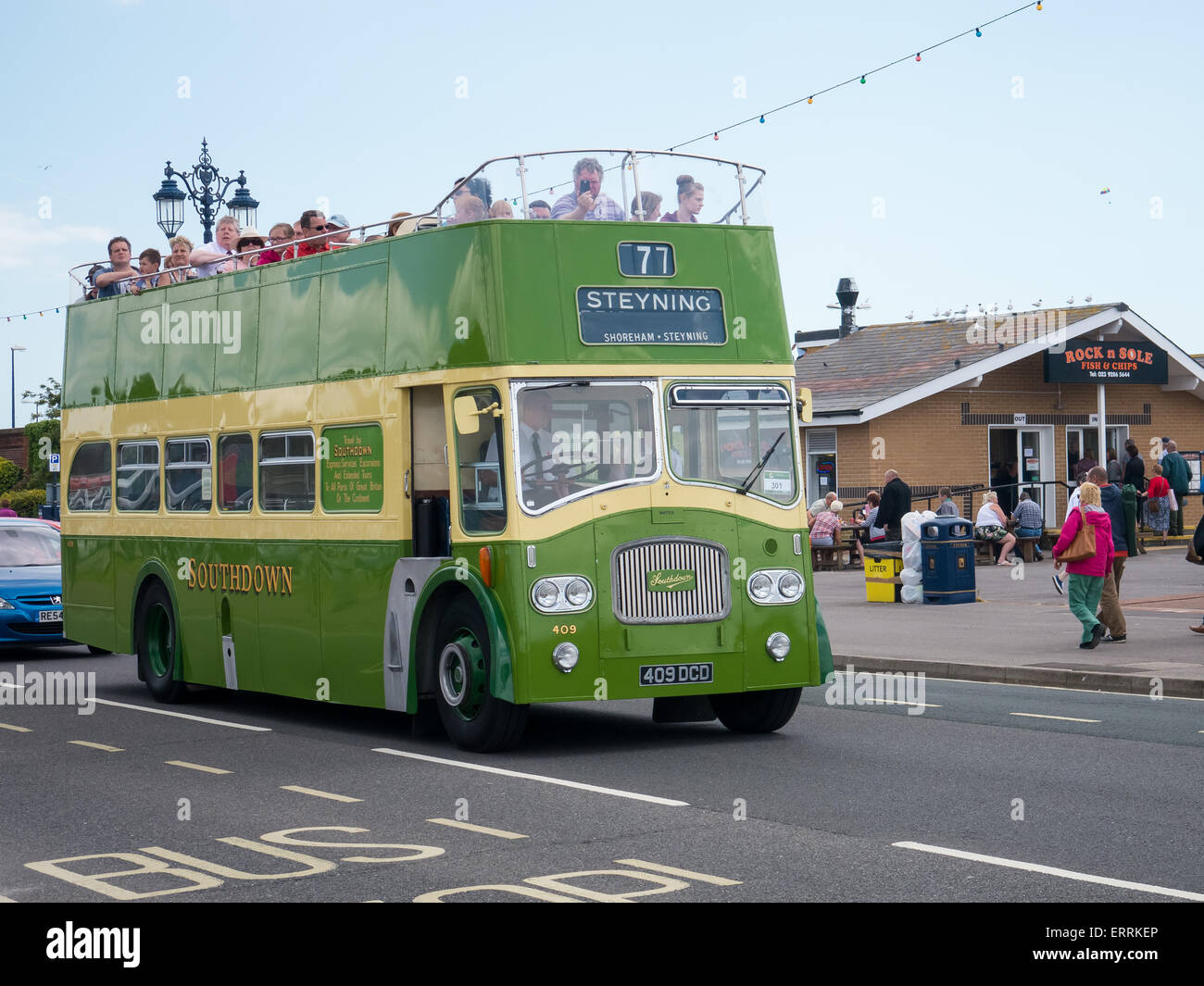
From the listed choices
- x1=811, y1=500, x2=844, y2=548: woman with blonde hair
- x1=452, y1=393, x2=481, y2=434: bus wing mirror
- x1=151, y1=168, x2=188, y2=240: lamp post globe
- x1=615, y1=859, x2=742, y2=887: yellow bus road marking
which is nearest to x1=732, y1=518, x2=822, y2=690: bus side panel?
x1=452, y1=393, x2=481, y2=434: bus wing mirror

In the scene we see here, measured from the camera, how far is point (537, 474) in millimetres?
11086

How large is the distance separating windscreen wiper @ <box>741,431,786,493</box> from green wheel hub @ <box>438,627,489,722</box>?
2.09 meters

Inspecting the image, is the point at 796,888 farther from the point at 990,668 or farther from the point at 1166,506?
the point at 1166,506

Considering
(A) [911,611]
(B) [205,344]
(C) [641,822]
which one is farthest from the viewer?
(A) [911,611]

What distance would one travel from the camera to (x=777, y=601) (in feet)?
38.1

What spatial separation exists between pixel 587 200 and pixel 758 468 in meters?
2.20

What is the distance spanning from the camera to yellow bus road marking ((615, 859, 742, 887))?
7380 millimetres

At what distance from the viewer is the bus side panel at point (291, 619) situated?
13.1 m

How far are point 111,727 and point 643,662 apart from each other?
4822mm

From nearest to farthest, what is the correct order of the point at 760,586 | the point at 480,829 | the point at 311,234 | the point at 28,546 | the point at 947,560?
1. the point at 480,829
2. the point at 760,586
3. the point at 311,234
4. the point at 28,546
5. the point at 947,560

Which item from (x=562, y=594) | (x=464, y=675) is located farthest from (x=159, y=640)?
(x=562, y=594)

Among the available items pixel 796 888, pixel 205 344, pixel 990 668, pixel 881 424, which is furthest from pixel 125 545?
pixel 881 424

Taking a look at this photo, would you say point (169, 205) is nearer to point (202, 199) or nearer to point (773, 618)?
point (202, 199)

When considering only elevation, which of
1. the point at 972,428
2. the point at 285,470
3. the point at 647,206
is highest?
the point at 647,206
